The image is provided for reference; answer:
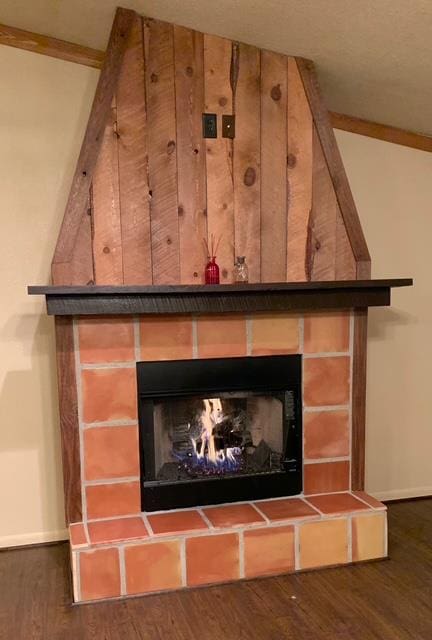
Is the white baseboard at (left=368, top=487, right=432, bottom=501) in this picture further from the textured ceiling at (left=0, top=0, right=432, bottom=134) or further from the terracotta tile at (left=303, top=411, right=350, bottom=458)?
the textured ceiling at (left=0, top=0, right=432, bottom=134)

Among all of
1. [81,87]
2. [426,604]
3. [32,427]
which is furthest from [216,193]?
[426,604]

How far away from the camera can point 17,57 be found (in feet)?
8.30

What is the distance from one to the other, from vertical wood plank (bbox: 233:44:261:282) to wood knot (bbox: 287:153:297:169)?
15cm

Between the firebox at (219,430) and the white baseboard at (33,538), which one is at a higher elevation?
the firebox at (219,430)

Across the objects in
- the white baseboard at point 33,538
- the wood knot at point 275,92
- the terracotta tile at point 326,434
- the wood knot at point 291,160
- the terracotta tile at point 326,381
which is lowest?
the white baseboard at point 33,538

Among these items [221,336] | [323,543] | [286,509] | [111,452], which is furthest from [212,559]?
[221,336]

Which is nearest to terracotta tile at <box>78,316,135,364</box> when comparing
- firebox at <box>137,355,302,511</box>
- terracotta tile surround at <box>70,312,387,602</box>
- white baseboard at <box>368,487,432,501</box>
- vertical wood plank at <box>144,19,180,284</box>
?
terracotta tile surround at <box>70,312,387,602</box>

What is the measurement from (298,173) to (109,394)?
1327 millimetres

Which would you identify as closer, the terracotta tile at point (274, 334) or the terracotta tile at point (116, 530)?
the terracotta tile at point (116, 530)

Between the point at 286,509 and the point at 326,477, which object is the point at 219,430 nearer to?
the point at 286,509

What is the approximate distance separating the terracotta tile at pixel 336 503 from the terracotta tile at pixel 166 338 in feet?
3.04

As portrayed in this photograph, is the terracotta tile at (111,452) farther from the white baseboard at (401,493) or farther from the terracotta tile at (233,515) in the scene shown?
the white baseboard at (401,493)

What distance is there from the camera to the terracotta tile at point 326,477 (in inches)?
102

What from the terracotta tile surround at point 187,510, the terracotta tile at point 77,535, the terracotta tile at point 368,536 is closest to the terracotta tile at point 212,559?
the terracotta tile surround at point 187,510
